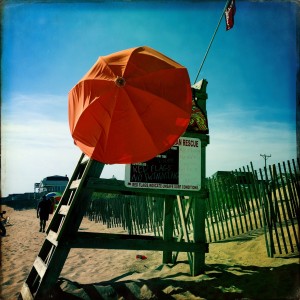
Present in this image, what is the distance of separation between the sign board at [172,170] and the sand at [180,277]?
1.60 metres

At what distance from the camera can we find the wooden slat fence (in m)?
5.80

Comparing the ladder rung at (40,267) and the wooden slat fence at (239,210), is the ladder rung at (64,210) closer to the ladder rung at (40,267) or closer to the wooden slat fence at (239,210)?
the ladder rung at (40,267)

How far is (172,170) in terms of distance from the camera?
4.84m

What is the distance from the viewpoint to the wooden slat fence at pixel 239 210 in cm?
580

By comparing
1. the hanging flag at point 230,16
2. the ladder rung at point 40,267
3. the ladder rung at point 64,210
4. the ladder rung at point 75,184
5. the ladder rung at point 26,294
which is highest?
the hanging flag at point 230,16

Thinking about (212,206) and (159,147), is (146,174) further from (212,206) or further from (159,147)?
(212,206)

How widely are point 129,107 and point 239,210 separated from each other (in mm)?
6083

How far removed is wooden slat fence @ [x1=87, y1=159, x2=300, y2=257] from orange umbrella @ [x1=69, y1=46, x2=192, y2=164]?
104 inches

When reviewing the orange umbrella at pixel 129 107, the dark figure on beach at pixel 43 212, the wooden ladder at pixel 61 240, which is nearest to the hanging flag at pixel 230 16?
the orange umbrella at pixel 129 107

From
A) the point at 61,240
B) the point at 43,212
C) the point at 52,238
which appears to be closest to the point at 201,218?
the point at 61,240

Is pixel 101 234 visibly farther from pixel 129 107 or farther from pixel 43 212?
pixel 43 212

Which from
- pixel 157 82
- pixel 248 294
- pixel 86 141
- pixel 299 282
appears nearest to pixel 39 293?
pixel 86 141

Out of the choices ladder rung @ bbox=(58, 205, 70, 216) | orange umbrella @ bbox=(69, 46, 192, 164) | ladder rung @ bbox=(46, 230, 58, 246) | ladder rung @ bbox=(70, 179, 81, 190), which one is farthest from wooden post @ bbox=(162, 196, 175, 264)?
orange umbrella @ bbox=(69, 46, 192, 164)

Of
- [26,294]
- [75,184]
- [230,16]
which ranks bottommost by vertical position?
[26,294]
